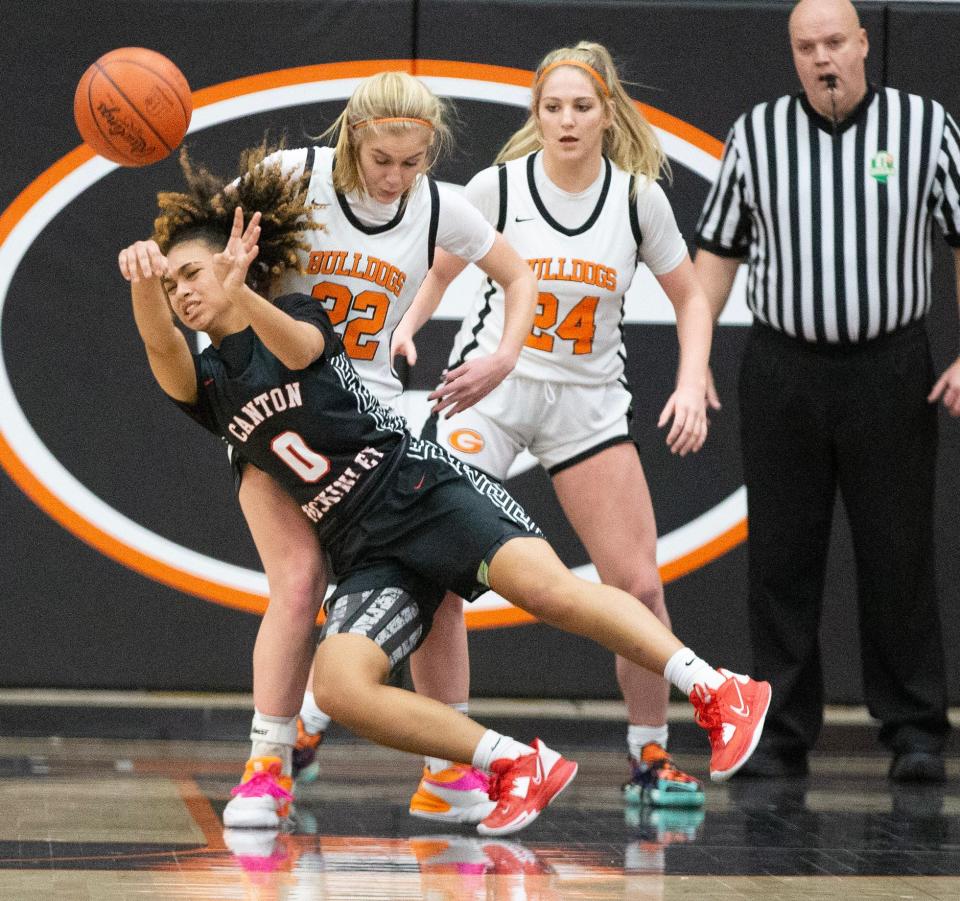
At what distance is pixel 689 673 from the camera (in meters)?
3.50

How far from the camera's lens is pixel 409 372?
541 cm

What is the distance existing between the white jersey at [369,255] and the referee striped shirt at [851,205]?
3.93 feet

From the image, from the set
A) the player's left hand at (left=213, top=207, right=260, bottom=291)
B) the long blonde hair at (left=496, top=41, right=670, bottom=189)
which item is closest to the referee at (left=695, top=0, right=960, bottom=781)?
the long blonde hair at (left=496, top=41, right=670, bottom=189)

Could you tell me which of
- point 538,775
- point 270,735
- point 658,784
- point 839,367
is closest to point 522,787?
point 538,775

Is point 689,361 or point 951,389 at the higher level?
point 689,361

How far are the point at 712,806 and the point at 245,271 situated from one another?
5.96ft

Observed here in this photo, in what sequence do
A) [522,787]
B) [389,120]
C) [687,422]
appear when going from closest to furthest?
[522,787] < [389,120] < [687,422]

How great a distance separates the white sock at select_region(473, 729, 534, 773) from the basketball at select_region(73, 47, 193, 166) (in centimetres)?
156

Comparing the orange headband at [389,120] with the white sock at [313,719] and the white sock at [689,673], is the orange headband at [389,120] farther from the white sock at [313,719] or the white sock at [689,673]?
the white sock at [313,719]

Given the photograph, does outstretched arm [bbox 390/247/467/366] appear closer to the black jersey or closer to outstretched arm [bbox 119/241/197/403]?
the black jersey

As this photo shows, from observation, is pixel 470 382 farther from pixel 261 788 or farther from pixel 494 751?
pixel 261 788

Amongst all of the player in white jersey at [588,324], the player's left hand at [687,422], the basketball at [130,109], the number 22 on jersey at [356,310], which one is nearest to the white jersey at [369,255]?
the number 22 on jersey at [356,310]

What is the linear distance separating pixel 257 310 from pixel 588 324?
4.06ft

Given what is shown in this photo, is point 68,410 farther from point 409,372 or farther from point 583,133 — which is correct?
point 583,133
